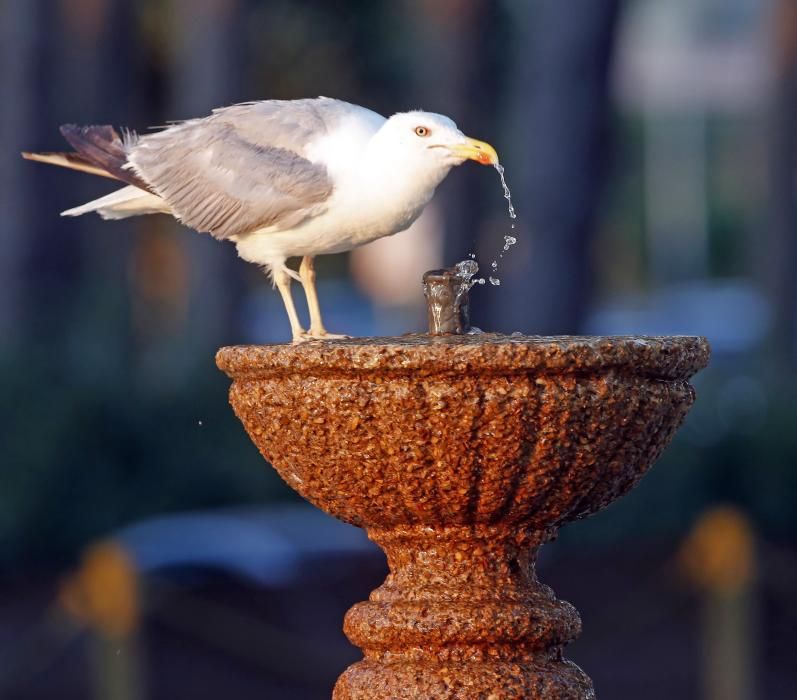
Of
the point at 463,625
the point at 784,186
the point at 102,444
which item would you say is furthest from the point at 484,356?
the point at 784,186

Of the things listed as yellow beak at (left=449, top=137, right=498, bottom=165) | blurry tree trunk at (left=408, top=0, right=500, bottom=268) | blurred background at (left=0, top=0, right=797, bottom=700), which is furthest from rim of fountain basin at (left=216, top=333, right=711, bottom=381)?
blurry tree trunk at (left=408, top=0, right=500, bottom=268)

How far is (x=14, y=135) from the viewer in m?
13.4

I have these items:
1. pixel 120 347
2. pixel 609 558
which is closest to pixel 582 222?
pixel 609 558

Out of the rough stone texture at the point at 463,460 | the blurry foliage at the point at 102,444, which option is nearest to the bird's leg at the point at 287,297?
the rough stone texture at the point at 463,460

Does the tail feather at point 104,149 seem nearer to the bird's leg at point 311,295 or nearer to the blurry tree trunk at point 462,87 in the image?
the bird's leg at point 311,295

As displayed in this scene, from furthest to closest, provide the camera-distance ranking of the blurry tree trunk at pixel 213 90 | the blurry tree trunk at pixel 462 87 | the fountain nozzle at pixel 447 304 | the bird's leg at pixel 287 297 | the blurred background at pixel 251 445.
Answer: the blurry tree trunk at pixel 213 90 → the blurry tree trunk at pixel 462 87 → the blurred background at pixel 251 445 → the bird's leg at pixel 287 297 → the fountain nozzle at pixel 447 304

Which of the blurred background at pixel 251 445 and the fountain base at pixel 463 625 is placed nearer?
the fountain base at pixel 463 625

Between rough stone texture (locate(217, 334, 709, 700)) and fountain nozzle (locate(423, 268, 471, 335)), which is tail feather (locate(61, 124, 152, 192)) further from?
fountain nozzle (locate(423, 268, 471, 335))

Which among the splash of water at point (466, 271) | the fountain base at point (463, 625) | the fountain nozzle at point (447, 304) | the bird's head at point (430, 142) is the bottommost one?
the fountain base at point (463, 625)

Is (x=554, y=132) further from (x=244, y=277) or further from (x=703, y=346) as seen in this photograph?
(x=703, y=346)

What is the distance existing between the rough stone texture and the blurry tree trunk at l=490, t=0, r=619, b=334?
26.2 feet

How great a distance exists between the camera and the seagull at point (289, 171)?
4145 mm

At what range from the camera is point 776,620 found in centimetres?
1099

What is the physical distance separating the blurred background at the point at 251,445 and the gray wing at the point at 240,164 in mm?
3448
